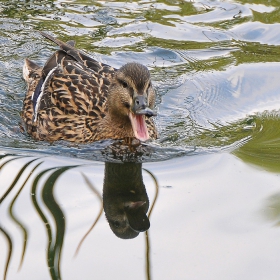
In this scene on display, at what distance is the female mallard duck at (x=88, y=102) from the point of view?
7.23m

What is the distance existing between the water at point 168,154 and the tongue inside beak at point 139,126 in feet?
0.79

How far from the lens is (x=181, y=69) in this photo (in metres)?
10.1

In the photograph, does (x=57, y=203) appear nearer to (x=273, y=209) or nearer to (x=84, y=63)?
(x=273, y=209)

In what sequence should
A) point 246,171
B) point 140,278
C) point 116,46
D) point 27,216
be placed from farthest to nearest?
point 116,46
point 246,171
point 27,216
point 140,278

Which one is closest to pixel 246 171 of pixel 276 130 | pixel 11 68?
pixel 276 130

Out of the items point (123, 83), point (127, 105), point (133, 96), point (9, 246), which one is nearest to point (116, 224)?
point (9, 246)

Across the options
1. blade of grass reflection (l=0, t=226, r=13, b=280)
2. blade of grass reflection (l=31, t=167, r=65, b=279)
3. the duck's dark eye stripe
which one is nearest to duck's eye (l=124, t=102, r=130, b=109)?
the duck's dark eye stripe

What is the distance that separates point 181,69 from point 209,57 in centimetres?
56

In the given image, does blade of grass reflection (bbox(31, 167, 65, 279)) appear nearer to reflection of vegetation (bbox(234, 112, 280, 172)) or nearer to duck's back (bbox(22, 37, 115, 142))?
duck's back (bbox(22, 37, 115, 142))

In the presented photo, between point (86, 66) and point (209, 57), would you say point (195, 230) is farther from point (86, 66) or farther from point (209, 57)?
point (209, 57)

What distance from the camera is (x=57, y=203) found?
599 cm

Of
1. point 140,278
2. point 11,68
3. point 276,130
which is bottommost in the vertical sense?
point 11,68

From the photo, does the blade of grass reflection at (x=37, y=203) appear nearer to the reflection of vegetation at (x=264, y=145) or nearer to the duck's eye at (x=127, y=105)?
the duck's eye at (x=127, y=105)

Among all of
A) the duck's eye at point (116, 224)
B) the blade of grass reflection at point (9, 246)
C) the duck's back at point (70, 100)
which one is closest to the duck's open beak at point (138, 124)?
the duck's back at point (70, 100)
